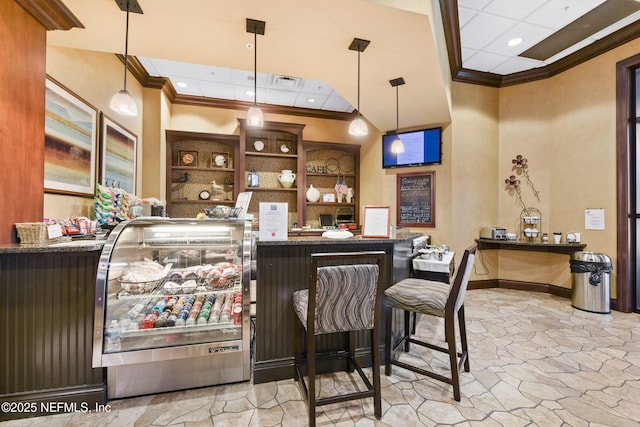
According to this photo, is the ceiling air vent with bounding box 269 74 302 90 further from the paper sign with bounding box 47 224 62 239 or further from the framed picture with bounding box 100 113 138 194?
the paper sign with bounding box 47 224 62 239

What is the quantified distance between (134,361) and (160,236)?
0.79 metres

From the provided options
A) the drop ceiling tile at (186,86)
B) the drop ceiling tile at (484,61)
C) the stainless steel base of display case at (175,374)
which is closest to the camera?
the stainless steel base of display case at (175,374)

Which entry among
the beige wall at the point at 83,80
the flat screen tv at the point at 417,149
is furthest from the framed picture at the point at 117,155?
the flat screen tv at the point at 417,149

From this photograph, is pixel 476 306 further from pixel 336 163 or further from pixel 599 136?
pixel 336 163

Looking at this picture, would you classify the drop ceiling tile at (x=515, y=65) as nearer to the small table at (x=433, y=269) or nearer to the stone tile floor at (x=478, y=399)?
the small table at (x=433, y=269)

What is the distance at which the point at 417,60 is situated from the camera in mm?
2910

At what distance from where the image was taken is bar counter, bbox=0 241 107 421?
1.66m

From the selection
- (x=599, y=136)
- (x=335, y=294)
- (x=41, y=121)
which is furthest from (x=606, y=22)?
(x=41, y=121)

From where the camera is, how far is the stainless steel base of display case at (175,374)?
1.83 m

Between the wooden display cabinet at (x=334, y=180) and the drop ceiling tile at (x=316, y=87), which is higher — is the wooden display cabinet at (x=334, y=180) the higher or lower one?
the lower one

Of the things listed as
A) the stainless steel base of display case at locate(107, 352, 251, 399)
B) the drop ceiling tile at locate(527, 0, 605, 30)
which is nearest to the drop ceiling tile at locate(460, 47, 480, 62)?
the drop ceiling tile at locate(527, 0, 605, 30)

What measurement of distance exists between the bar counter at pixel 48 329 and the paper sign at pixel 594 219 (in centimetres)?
558

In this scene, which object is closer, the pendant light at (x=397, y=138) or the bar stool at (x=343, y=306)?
the bar stool at (x=343, y=306)

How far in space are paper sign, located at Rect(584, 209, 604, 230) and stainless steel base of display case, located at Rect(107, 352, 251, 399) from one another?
4.79m
